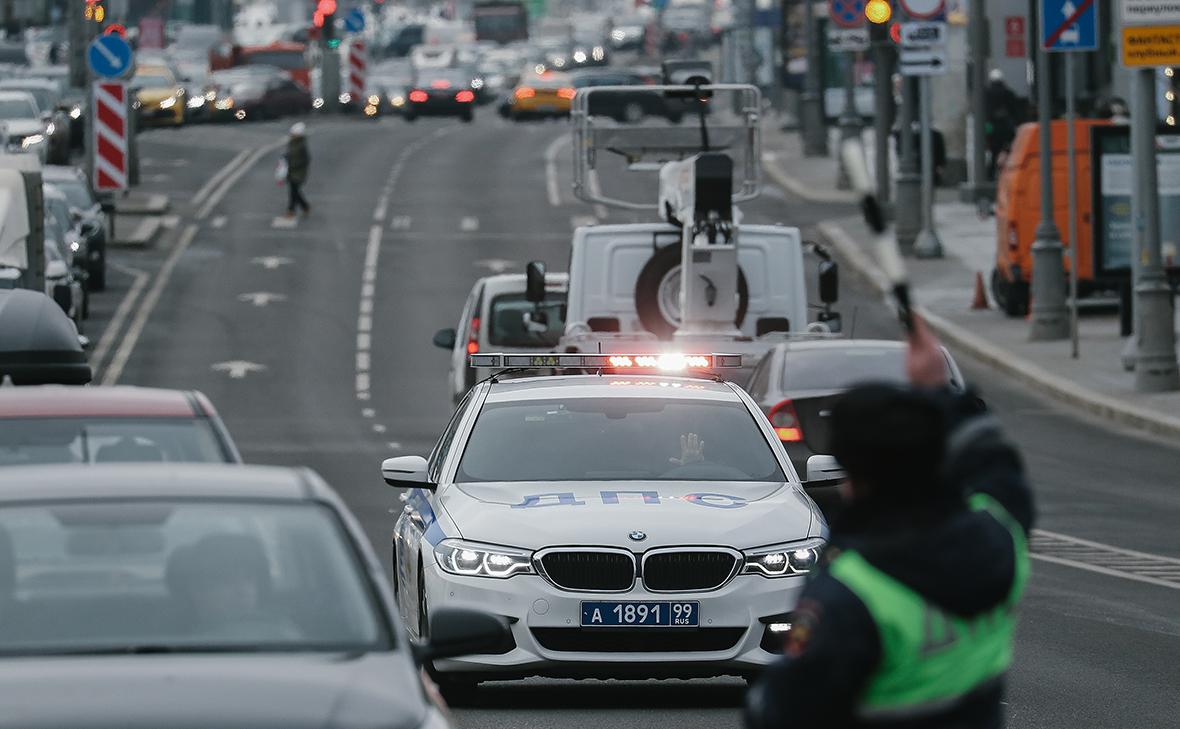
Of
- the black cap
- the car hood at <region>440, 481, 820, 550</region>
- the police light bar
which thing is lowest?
the car hood at <region>440, 481, 820, 550</region>

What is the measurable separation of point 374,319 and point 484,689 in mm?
24479

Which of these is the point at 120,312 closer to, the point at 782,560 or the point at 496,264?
the point at 496,264

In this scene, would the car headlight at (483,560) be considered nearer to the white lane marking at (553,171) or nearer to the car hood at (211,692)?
the car hood at (211,692)

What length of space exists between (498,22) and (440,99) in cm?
6540

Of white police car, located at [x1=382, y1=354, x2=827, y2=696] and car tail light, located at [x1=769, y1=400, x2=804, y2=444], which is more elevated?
white police car, located at [x1=382, y1=354, x2=827, y2=696]

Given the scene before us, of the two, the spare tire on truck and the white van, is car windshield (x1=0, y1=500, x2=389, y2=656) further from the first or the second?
the white van

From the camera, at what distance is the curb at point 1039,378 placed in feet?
81.4

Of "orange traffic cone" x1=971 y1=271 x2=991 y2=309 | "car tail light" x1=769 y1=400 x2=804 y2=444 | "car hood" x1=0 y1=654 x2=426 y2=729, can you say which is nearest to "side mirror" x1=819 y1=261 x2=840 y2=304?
"car tail light" x1=769 y1=400 x2=804 y2=444

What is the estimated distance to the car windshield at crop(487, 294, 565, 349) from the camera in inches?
947

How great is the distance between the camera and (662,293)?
20375mm

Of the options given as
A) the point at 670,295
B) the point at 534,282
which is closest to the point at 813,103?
the point at 534,282

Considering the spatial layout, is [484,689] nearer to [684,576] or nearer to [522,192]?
[684,576]

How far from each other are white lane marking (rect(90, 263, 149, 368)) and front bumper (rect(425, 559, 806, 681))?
20.2 metres

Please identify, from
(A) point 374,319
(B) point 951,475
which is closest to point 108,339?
(A) point 374,319
